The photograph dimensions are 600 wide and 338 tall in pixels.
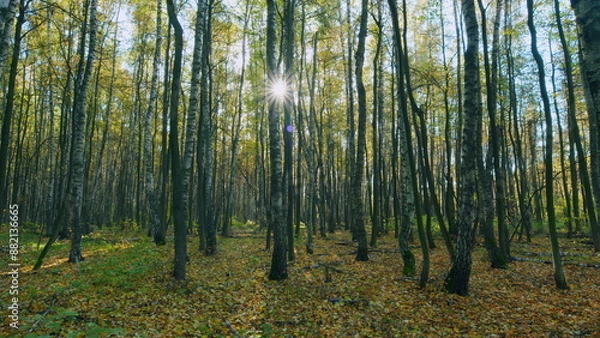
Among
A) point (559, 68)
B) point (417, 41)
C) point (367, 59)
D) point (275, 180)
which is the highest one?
point (417, 41)

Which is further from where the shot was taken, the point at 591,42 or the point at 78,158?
the point at 78,158

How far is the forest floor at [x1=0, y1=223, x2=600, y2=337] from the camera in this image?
533 centimetres

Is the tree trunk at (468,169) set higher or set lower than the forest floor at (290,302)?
higher

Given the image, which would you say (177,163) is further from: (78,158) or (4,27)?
(78,158)

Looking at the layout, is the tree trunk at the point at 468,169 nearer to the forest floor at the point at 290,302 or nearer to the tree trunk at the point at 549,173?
the forest floor at the point at 290,302

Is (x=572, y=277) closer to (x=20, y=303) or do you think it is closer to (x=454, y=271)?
(x=454, y=271)

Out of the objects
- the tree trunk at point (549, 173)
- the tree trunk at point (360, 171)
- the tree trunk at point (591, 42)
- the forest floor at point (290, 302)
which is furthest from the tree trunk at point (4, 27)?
the tree trunk at point (549, 173)

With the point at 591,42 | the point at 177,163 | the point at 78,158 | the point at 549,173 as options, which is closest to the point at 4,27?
the point at 177,163

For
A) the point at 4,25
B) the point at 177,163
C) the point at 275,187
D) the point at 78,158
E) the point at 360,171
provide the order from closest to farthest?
the point at 4,25 < the point at 177,163 < the point at 275,187 < the point at 78,158 < the point at 360,171

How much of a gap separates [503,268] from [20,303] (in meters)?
12.2

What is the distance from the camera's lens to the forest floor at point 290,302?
17.5ft

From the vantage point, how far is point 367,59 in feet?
69.4

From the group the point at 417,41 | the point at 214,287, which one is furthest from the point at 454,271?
the point at 417,41

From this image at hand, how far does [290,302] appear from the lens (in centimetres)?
691
